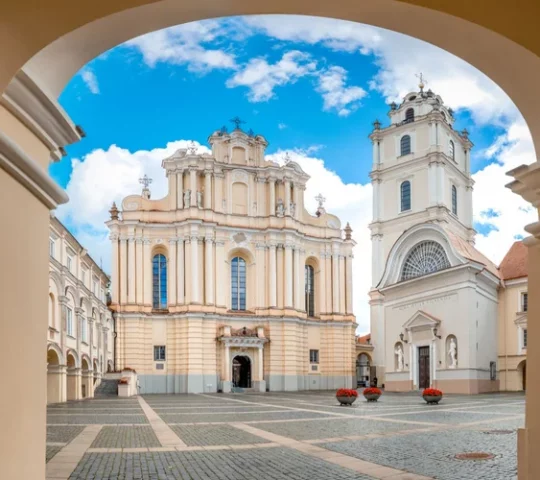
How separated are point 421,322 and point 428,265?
13.0ft

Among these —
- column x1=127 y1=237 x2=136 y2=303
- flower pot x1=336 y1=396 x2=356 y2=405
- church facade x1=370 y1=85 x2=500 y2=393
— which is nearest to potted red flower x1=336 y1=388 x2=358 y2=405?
flower pot x1=336 y1=396 x2=356 y2=405

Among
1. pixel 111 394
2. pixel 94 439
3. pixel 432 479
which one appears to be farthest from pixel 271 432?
pixel 111 394

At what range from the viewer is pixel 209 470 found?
992 cm

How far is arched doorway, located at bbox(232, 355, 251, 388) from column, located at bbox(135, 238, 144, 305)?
9.57m

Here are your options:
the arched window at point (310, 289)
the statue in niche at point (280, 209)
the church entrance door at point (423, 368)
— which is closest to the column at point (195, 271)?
the statue in niche at point (280, 209)

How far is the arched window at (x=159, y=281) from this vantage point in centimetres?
4912

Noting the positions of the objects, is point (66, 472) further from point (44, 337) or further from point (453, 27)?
point (453, 27)

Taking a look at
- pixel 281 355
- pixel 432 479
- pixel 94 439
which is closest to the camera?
pixel 432 479

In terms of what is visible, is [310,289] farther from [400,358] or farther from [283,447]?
[283,447]

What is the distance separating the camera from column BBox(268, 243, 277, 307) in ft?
164

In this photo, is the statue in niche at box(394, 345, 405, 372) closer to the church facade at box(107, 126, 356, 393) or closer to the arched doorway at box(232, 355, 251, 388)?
the church facade at box(107, 126, 356, 393)

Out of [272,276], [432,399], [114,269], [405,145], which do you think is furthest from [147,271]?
[432,399]

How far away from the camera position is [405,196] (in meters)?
54.7

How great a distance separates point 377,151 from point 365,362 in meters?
23.2
